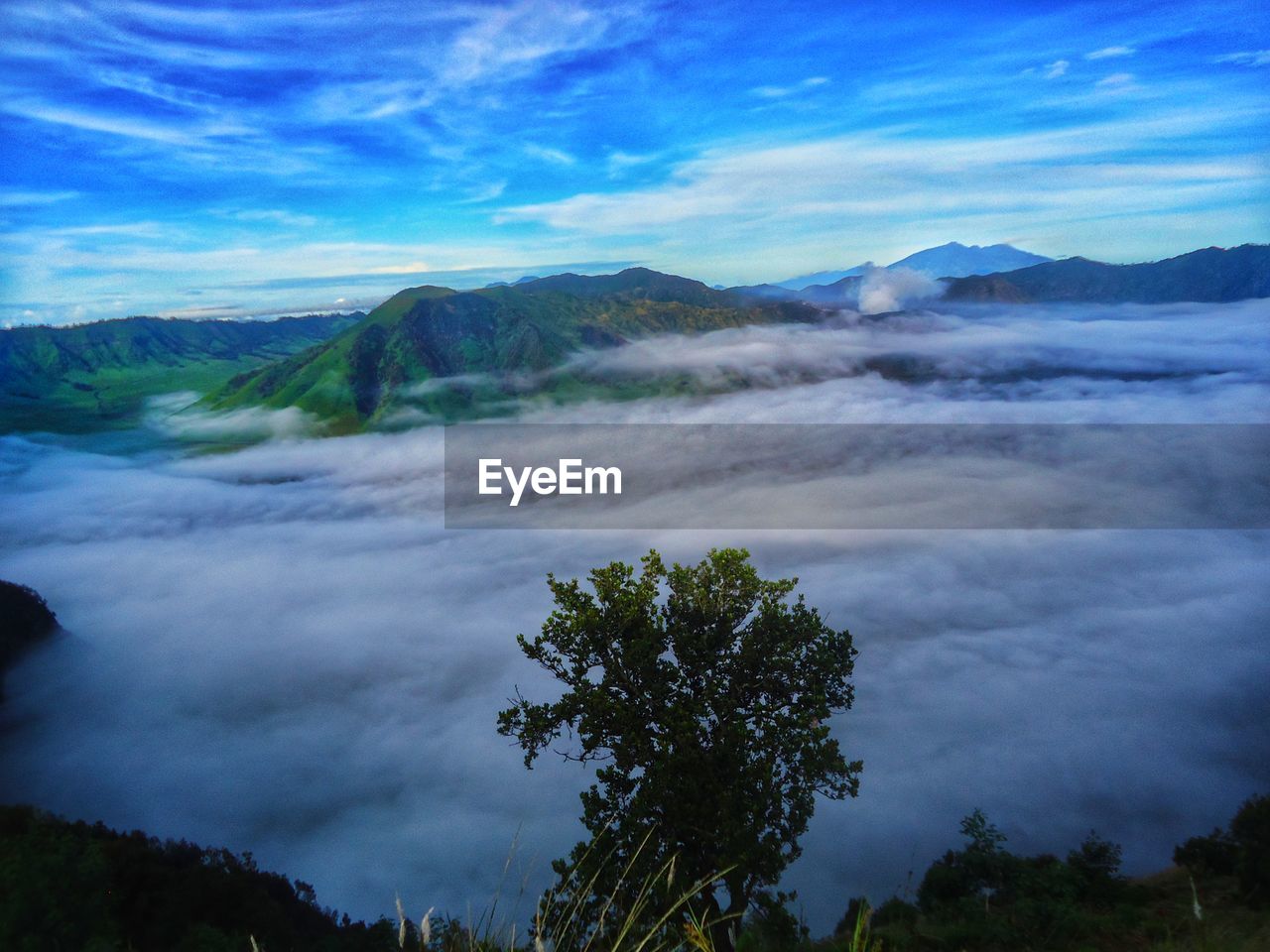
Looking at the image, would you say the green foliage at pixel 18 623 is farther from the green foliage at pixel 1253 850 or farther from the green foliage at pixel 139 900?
the green foliage at pixel 1253 850

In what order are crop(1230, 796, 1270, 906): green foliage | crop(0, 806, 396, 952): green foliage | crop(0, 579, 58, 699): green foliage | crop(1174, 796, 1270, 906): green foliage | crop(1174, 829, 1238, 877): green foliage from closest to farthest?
crop(0, 806, 396, 952): green foliage → crop(1230, 796, 1270, 906): green foliage → crop(1174, 796, 1270, 906): green foliage → crop(1174, 829, 1238, 877): green foliage → crop(0, 579, 58, 699): green foliage

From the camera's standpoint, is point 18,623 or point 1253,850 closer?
point 1253,850

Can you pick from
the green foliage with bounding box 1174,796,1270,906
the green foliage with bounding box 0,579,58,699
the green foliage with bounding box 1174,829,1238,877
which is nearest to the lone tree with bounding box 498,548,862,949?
the green foliage with bounding box 1174,796,1270,906

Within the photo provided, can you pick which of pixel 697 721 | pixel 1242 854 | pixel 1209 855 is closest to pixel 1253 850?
pixel 1242 854

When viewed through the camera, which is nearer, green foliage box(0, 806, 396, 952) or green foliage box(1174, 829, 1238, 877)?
green foliage box(0, 806, 396, 952)

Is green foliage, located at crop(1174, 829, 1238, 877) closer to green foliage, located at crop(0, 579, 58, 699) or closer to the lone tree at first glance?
the lone tree

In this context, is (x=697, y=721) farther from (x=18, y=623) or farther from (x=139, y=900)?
(x=18, y=623)
